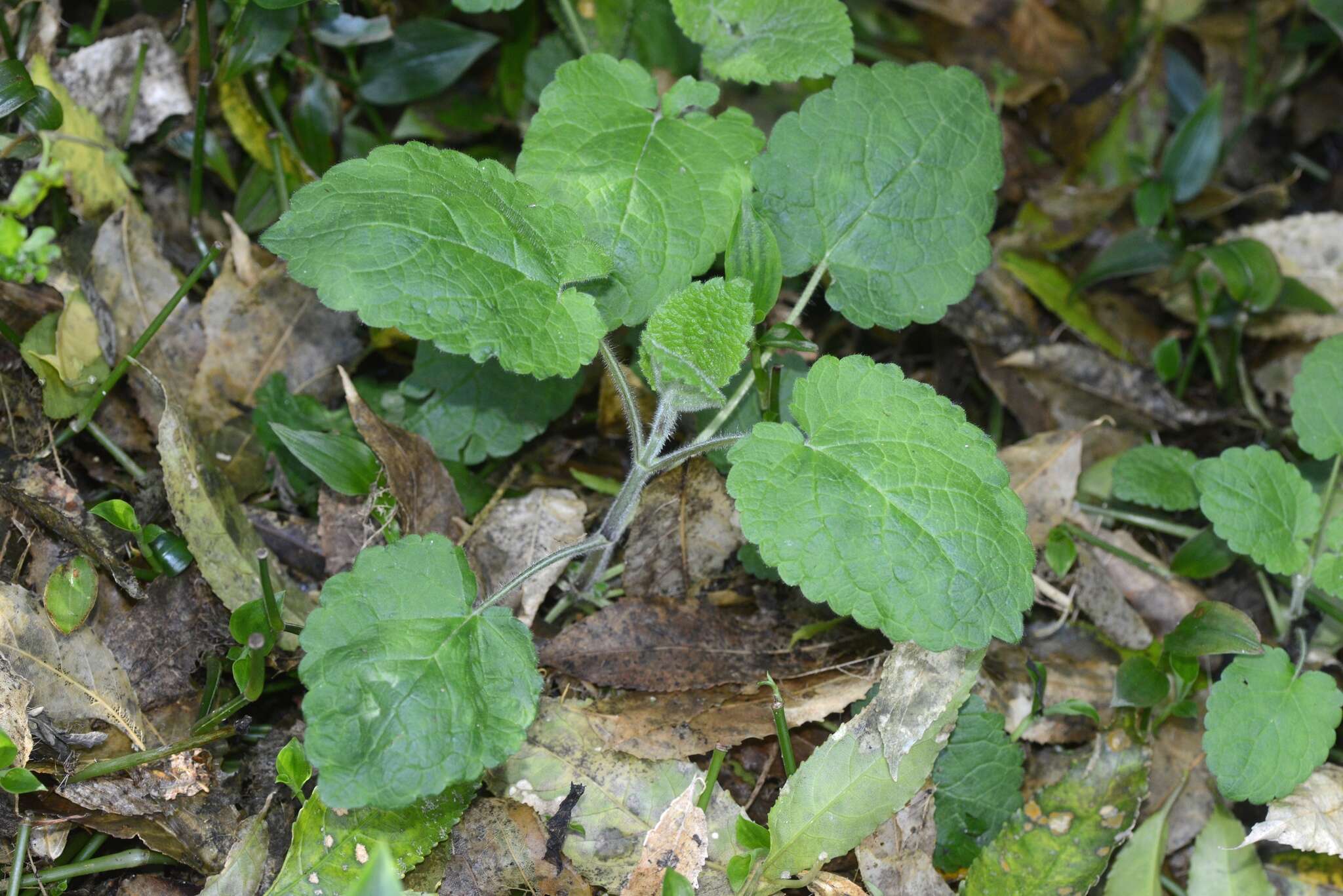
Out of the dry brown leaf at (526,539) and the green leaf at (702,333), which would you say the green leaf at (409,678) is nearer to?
the dry brown leaf at (526,539)

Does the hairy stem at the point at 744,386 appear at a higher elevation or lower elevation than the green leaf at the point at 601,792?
higher

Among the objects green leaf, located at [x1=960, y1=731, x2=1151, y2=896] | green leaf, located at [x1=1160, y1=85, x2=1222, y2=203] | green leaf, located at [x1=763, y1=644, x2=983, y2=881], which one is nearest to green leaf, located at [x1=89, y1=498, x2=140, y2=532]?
green leaf, located at [x1=763, y1=644, x2=983, y2=881]

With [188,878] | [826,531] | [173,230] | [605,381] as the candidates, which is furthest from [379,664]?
[173,230]

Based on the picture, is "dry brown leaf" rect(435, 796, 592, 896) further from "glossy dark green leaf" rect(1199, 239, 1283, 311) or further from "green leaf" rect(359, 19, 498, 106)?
"glossy dark green leaf" rect(1199, 239, 1283, 311)

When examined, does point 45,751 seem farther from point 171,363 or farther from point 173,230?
point 173,230

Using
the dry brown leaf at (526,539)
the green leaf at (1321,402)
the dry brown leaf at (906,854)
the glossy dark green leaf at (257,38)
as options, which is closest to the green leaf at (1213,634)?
the green leaf at (1321,402)
